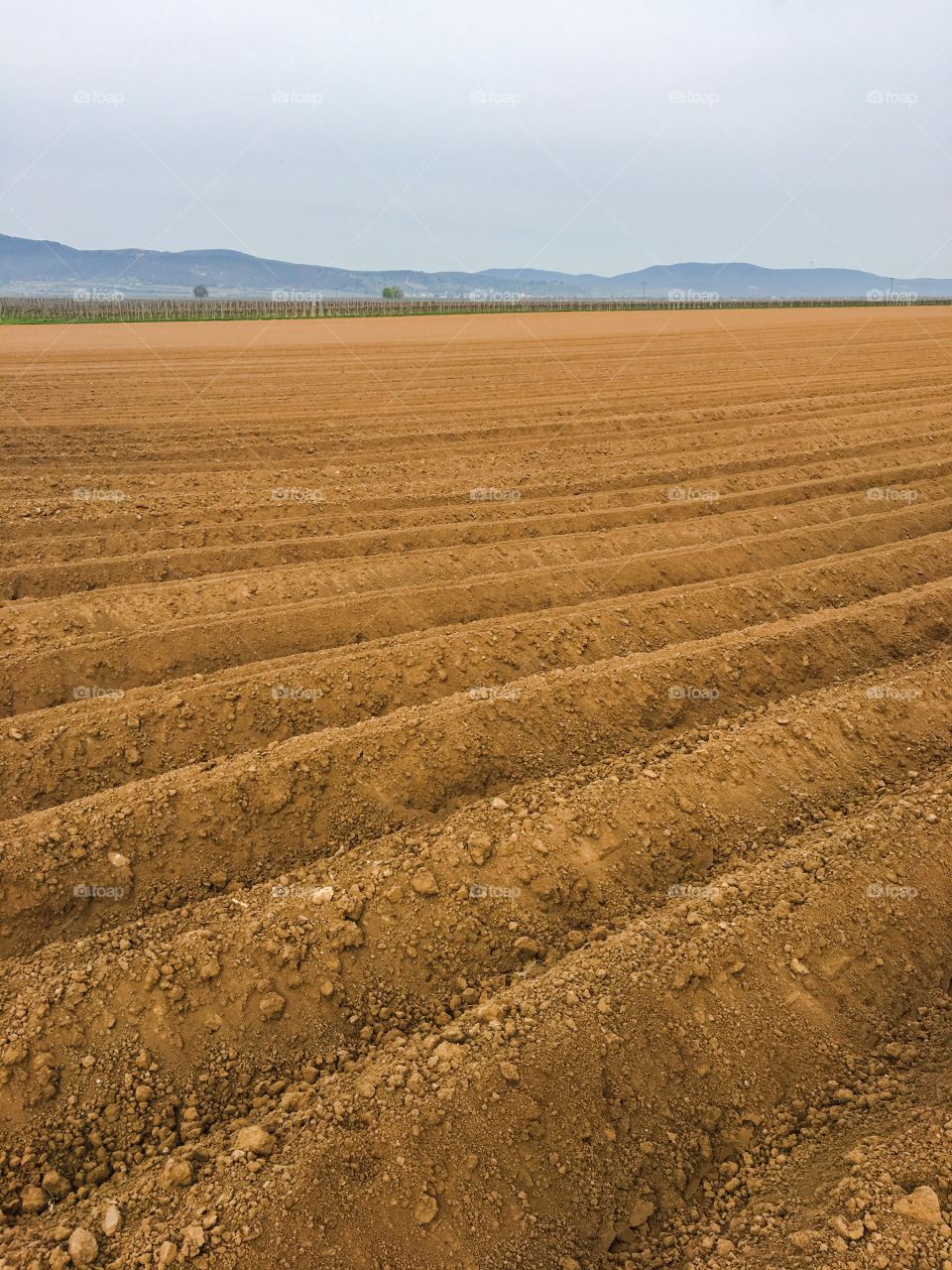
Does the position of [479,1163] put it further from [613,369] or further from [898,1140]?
[613,369]

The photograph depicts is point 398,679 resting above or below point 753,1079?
above

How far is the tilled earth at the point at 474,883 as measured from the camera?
112 inches

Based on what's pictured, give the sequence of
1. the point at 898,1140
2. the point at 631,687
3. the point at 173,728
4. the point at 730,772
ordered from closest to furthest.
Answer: the point at 898,1140 < the point at 730,772 < the point at 173,728 < the point at 631,687

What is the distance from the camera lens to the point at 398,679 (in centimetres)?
579

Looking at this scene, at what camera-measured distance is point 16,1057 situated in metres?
3.24

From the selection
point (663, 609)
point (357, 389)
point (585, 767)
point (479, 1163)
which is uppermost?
point (357, 389)

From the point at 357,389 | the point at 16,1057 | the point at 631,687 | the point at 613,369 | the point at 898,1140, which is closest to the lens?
the point at 898,1140

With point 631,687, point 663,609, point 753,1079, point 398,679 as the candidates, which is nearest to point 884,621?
point 663,609

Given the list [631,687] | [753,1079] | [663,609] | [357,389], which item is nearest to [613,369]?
[357,389]

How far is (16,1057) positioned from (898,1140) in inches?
135

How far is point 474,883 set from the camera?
4.06 metres

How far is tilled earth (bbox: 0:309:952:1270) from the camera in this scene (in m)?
2.85

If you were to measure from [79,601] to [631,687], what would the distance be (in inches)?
182

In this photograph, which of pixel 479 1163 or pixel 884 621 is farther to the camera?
pixel 884 621
